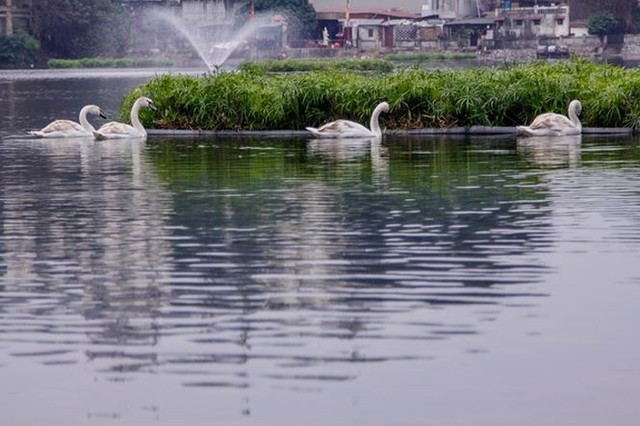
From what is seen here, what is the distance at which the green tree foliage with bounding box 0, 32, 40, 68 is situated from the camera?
132500 mm

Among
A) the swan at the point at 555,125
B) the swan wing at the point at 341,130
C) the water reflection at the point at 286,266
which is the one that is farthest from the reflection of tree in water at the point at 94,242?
the swan at the point at 555,125

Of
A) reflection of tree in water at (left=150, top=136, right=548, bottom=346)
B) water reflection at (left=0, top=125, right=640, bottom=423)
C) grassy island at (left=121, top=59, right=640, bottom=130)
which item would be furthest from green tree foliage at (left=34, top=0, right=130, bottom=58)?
reflection of tree in water at (left=150, top=136, right=548, bottom=346)

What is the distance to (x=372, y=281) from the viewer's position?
12.3m

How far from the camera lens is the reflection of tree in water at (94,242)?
37.5ft

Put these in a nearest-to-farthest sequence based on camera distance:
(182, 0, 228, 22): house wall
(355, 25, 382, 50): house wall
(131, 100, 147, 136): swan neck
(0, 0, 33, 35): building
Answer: (131, 100, 147, 136): swan neck < (0, 0, 33, 35): building < (355, 25, 382, 50): house wall < (182, 0, 228, 22): house wall

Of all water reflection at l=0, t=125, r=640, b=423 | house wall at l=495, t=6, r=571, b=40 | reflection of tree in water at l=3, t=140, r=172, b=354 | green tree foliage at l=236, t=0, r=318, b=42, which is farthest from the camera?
house wall at l=495, t=6, r=571, b=40

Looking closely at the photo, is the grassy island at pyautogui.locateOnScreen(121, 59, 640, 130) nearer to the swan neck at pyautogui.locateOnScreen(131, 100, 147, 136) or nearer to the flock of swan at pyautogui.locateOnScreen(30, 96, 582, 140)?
the flock of swan at pyautogui.locateOnScreen(30, 96, 582, 140)

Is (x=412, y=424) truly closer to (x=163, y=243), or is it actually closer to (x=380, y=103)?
(x=163, y=243)

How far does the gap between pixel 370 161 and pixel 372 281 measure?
11800 millimetres

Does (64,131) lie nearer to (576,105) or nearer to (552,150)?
(576,105)

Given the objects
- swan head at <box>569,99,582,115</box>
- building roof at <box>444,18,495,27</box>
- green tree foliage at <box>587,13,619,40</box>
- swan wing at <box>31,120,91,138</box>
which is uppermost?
building roof at <box>444,18,495,27</box>

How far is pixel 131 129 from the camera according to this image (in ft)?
101

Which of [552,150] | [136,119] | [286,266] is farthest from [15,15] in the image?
[286,266]

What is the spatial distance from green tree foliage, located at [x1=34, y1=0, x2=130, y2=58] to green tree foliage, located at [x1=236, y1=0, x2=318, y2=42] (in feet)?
41.6
